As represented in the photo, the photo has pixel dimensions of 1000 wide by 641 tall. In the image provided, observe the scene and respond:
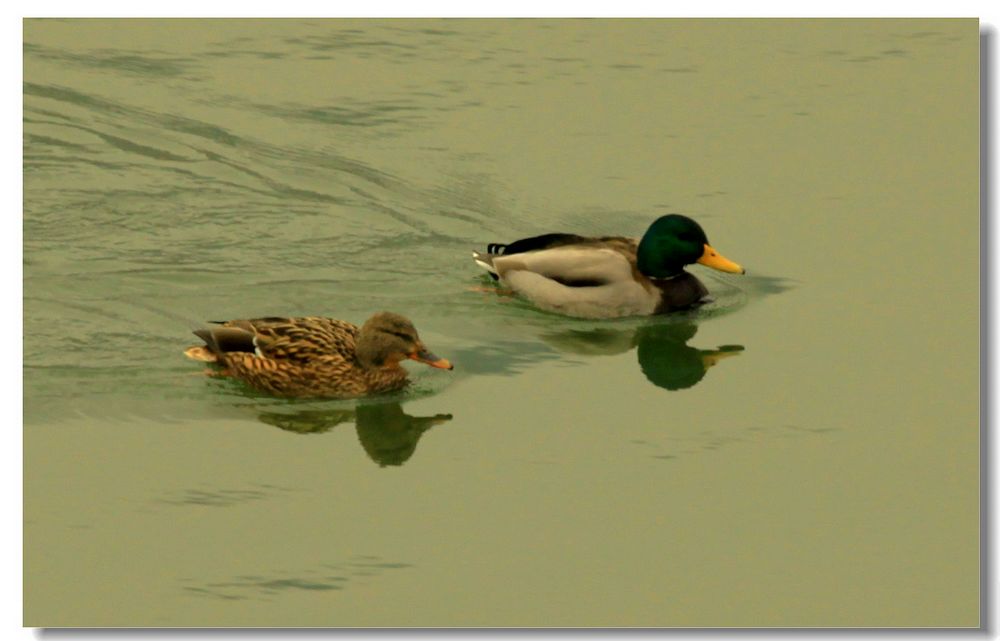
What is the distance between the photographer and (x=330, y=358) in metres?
17.9

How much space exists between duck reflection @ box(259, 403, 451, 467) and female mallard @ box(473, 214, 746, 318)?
3.53 meters

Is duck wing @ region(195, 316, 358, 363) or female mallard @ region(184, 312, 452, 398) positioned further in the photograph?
duck wing @ region(195, 316, 358, 363)

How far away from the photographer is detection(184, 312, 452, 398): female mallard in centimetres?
1783

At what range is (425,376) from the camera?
18547 mm

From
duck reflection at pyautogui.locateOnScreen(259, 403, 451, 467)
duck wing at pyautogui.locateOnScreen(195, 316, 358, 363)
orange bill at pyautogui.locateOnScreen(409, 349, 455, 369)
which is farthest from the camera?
duck wing at pyautogui.locateOnScreen(195, 316, 358, 363)

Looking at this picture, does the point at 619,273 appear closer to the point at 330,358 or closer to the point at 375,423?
the point at 330,358

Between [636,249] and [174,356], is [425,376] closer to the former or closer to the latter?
[174,356]

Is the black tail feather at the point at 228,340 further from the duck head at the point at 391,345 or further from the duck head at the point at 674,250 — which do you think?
the duck head at the point at 674,250

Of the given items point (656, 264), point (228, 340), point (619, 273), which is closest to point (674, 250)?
point (656, 264)

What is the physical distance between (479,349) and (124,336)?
2942 millimetres

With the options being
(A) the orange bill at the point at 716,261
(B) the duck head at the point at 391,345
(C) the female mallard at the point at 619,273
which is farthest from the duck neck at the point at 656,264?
(B) the duck head at the point at 391,345

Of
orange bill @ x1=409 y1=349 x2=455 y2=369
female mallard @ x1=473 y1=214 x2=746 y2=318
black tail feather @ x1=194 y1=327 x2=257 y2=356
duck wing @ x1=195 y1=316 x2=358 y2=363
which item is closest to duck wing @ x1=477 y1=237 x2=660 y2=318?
female mallard @ x1=473 y1=214 x2=746 y2=318

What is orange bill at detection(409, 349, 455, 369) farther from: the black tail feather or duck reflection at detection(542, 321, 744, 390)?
duck reflection at detection(542, 321, 744, 390)

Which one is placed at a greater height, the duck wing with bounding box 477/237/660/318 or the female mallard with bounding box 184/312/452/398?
the duck wing with bounding box 477/237/660/318
